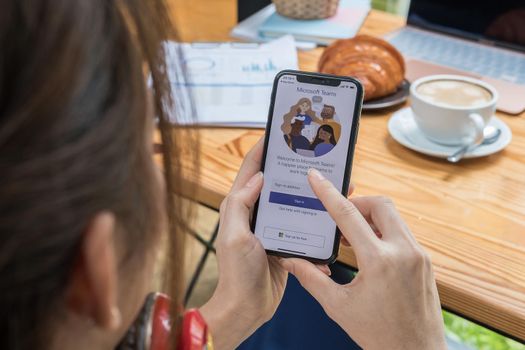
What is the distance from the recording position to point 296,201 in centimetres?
65

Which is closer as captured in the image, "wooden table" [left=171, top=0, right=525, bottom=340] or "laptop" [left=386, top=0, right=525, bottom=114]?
"wooden table" [left=171, top=0, right=525, bottom=340]

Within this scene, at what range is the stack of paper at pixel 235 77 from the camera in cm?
89

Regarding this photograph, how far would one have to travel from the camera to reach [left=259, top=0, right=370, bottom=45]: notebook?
3.80ft

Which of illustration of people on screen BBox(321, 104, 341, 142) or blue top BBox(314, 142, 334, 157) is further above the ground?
illustration of people on screen BBox(321, 104, 341, 142)

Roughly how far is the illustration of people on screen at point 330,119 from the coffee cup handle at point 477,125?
24cm

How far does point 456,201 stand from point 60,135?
56cm

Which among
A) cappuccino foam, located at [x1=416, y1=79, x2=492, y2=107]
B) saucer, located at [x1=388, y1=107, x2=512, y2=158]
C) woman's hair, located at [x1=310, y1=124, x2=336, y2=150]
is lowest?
saucer, located at [x1=388, y1=107, x2=512, y2=158]

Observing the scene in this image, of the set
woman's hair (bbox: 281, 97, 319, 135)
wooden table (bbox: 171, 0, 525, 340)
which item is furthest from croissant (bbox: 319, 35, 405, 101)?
woman's hair (bbox: 281, 97, 319, 135)

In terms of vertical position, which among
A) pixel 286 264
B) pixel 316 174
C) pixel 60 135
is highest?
pixel 60 135

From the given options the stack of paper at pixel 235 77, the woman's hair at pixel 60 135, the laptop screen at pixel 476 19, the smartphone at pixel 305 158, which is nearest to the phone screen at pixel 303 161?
the smartphone at pixel 305 158

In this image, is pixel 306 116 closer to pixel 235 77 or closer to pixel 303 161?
pixel 303 161

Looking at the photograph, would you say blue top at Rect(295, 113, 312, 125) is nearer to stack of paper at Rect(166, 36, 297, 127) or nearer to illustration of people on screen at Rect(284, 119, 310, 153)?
illustration of people on screen at Rect(284, 119, 310, 153)

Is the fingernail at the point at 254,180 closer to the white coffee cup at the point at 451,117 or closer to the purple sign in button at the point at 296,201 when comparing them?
the purple sign in button at the point at 296,201

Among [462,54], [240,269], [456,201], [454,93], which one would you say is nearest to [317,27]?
[462,54]
